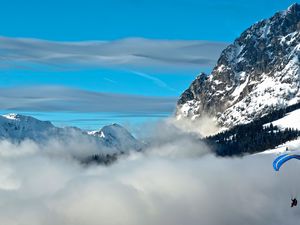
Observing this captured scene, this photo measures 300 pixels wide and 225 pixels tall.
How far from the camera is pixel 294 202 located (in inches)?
5153

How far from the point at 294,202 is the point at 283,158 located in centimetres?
1101

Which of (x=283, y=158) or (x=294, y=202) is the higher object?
(x=283, y=158)

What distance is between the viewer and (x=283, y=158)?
136750mm
